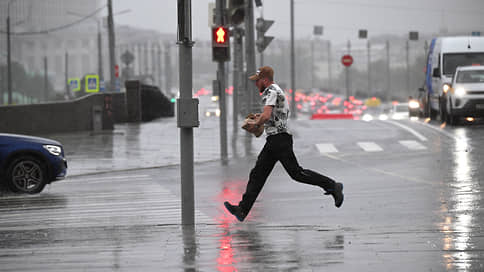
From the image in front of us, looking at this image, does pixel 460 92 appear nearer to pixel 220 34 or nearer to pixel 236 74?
pixel 236 74

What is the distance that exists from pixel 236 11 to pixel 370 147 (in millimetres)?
7925

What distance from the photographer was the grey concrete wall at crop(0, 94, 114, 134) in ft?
99.6

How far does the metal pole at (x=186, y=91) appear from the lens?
10.1 m

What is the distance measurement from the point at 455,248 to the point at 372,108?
386 feet

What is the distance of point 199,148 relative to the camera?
969 inches

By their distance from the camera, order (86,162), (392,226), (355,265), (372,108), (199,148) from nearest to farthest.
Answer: (355,265) < (392,226) < (86,162) < (199,148) < (372,108)

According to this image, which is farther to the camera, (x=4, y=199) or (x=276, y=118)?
(x=4, y=199)

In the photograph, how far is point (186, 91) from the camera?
10.2 metres

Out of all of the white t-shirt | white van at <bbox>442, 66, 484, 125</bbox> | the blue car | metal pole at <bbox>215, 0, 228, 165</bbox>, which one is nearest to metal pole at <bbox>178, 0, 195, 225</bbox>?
the white t-shirt

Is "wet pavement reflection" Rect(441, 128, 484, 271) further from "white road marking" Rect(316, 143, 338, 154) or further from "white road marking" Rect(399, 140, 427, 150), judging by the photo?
"white road marking" Rect(316, 143, 338, 154)

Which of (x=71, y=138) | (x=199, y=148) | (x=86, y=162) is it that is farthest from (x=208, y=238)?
(x=71, y=138)

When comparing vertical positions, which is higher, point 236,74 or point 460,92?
point 236,74

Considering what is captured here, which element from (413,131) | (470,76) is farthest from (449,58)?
(413,131)

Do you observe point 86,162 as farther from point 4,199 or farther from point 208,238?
point 208,238
